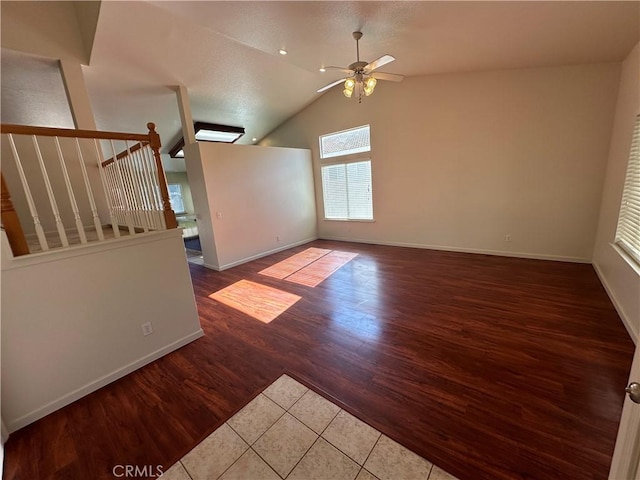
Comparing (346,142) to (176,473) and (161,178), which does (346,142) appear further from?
(176,473)

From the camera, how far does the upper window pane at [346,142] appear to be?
224 inches

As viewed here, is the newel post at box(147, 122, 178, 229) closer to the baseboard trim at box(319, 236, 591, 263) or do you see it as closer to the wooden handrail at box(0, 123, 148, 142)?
the wooden handrail at box(0, 123, 148, 142)

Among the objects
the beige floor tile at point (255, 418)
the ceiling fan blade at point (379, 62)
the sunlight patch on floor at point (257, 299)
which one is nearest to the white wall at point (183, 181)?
the sunlight patch on floor at point (257, 299)

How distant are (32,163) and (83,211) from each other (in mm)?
765

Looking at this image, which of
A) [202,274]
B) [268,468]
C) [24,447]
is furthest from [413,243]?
[24,447]

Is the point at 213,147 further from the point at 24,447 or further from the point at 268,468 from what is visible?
the point at 268,468

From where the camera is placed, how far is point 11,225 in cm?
170

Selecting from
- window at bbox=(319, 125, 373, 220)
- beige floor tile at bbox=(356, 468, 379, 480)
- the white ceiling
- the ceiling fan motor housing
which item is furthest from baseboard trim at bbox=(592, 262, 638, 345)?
window at bbox=(319, 125, 373, 220)

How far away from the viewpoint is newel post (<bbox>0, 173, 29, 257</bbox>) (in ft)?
5.45

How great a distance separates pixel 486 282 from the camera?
359 cm

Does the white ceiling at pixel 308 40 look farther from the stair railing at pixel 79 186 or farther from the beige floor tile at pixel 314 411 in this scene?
the beige floor tile at pixel 314 411

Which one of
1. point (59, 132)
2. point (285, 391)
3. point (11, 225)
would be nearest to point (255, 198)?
point (59, 132)

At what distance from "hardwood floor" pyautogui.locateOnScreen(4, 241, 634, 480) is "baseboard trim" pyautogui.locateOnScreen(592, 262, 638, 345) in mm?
58

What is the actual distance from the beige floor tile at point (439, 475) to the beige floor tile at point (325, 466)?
0.39 metres
